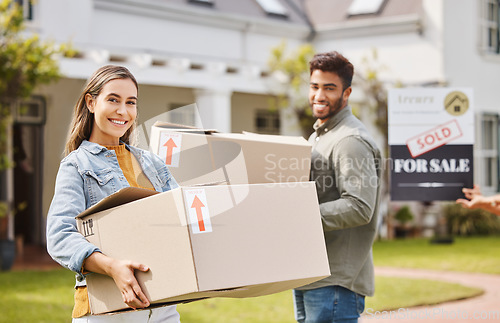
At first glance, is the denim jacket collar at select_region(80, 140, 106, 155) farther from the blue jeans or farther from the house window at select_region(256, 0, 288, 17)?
the house window at select_region(256, 0, 288, 17)

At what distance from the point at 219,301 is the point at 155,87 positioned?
5.27 meters

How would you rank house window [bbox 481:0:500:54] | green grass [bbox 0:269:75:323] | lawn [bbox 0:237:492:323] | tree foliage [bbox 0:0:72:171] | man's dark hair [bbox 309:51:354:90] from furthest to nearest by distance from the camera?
house window [bbox 481:0:500:54]
tree foliage [bbox 0:0:72:171]
lawn [bbox 0:237:492:323]
green grass [bbox 0:269:75:323]
man's dark hair [bbox 309:51:354:90]

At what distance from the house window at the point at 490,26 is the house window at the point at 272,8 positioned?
4370 millimetres

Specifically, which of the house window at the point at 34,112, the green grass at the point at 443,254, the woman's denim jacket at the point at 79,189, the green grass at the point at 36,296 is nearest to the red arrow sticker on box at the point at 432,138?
the woman's denim jacket at the point at 79,189

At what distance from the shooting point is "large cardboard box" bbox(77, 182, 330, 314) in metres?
1.90

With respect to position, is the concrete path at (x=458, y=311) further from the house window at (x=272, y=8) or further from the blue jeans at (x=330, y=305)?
the house window at (x=272, y=8)

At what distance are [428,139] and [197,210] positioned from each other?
2118mm

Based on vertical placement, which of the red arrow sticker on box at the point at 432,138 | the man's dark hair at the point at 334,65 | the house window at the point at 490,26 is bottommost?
the red arrow sticker on box at the point at 432,138

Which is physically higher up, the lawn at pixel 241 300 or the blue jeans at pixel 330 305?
the blue jeans at pixel 330 305

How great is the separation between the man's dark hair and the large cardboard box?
98 centimetres

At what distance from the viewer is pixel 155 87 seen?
1129cm

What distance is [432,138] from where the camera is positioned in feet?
12.1

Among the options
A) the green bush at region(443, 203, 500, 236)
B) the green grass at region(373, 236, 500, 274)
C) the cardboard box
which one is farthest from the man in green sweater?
the green bush at region(443, 203, 500, 236)

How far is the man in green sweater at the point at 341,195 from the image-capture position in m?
2.78
